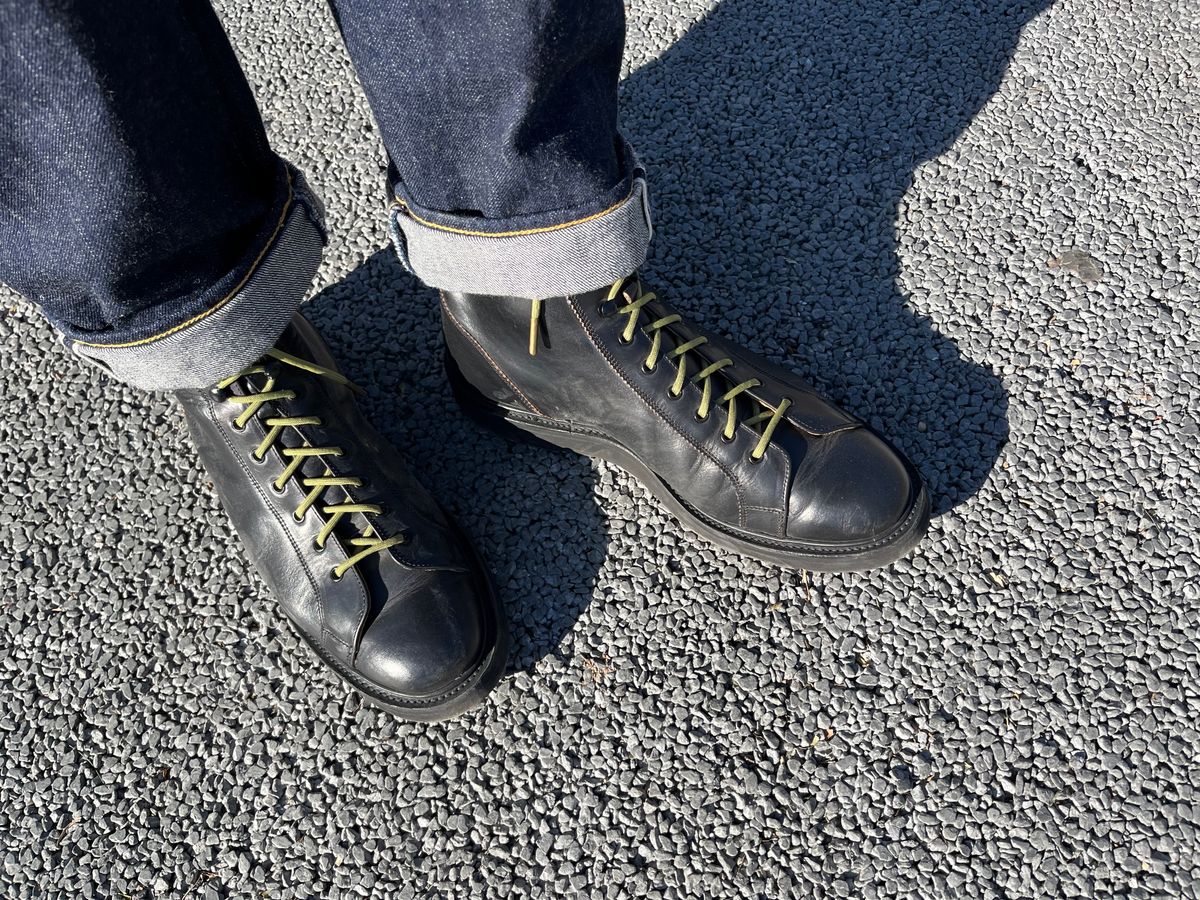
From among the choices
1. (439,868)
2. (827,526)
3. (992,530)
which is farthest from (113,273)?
(992,530)

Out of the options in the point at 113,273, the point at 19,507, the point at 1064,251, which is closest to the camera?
the point at 113,273

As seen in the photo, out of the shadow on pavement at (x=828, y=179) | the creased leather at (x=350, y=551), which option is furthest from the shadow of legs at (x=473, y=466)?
the shadow on pavement at (x=828, y=179)

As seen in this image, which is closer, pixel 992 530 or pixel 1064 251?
pixel 992 530

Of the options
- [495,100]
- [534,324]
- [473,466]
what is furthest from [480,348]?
[495,100]

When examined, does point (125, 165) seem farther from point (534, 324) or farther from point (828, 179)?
point (828, 179)

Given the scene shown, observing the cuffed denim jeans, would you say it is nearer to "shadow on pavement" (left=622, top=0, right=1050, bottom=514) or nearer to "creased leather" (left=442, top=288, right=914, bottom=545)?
"creased leather" (left=442, top=288, right=914, bottom=545)

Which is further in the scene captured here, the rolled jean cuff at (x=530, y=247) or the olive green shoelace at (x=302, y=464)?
the olive green shoelace at (x=302, y=464)

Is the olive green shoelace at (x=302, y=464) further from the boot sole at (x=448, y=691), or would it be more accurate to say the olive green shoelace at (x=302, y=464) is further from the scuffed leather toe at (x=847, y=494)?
the scuffed leather toe at (x=847, y=494)

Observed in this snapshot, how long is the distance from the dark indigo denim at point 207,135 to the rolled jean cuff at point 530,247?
2 cm

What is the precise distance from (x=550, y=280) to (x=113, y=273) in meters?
0.61

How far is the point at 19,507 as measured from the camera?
186 cm

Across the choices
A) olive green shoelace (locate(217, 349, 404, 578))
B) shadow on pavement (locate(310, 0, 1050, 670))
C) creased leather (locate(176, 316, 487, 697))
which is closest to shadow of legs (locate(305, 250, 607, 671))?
shadow on pavement (locate(310, 0, 1050, 670))

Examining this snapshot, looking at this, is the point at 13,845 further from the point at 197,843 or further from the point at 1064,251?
the point at 1064,251

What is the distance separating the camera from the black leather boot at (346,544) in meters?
1.49
